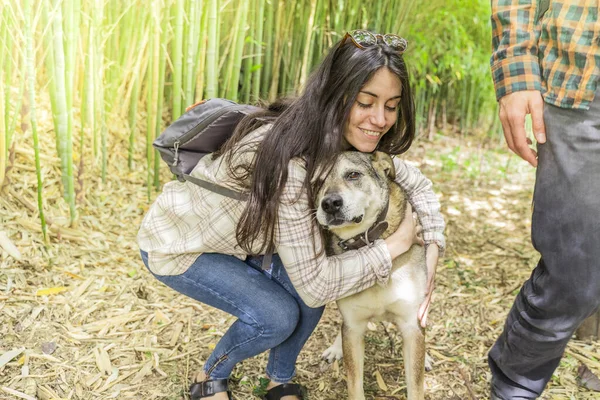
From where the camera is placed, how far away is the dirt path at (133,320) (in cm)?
210

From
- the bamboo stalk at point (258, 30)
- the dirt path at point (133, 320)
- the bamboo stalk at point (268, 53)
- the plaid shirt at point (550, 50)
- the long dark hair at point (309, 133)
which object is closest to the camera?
the plaid shirt at point (550, 50)

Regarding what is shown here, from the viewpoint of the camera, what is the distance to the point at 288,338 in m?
2.02

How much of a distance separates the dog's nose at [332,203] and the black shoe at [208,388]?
0.78 meters

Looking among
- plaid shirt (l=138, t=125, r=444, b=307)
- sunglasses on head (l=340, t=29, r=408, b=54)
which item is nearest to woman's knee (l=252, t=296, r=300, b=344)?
plaid shirt (l=138, t=125, r=444, b=307)

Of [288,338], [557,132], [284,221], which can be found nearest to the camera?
[557,132]

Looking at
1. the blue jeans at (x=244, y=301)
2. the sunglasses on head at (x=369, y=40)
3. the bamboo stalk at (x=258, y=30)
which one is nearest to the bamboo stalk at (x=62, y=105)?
the bamboo stalk at (x=258, y=30)

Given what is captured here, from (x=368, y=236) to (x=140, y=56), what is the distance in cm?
235

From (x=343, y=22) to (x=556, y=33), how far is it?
2.66 m

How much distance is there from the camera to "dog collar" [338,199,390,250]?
185 cm

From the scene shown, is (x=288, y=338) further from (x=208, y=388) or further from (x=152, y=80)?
(x=152, y=80)

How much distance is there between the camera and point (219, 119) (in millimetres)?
1812

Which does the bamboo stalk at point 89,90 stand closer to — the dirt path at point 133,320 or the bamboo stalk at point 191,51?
the dirt path at point 133,320

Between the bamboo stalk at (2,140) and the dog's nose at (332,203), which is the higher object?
the dog's nose at (332,203)

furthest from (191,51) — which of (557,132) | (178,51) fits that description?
(557,132)
